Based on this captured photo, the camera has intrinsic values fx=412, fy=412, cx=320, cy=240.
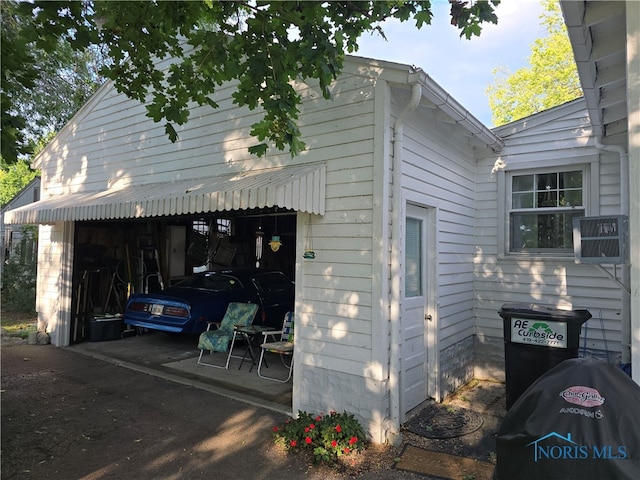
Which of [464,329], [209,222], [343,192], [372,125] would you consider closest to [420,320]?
[464,329]

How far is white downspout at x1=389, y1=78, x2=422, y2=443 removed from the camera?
411 centimetres

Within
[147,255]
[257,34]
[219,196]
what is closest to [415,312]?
[219,196]

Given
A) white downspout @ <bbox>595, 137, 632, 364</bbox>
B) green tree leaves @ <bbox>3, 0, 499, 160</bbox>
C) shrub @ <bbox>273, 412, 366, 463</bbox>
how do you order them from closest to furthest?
green tree leaves @ <bbox>3, 0, 499, 160</bbox> → shrub @ <bbox>273, 412, 366, 463</bbox> → white downspout @ <bbox>595, 137, 632, 364</bbox>

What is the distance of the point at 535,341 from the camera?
4430 millimetres

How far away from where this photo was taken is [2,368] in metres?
6.64

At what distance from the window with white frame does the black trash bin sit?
5.58 ft

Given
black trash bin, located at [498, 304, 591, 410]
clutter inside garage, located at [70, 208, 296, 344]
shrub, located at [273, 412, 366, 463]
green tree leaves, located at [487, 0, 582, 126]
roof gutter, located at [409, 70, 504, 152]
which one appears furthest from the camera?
green tree leaves, located at [487, 0, 582, 126]

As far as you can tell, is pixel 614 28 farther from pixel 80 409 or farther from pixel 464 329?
pixel 80 409

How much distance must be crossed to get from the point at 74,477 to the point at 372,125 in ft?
13.7

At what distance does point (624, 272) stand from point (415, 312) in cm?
220

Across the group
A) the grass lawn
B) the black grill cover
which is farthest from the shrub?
the grass lawn

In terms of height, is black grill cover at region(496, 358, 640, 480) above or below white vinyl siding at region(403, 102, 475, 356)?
below

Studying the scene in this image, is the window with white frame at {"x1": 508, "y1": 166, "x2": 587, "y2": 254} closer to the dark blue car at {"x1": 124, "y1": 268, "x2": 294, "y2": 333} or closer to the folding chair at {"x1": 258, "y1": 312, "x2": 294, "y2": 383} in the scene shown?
the folding chair at {"x1": 258, "y1": 312, "x2": 294, "y2": 383}

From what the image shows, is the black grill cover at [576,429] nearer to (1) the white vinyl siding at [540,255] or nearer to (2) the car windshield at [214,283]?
(1) the white vinyl siding at [540,255]
